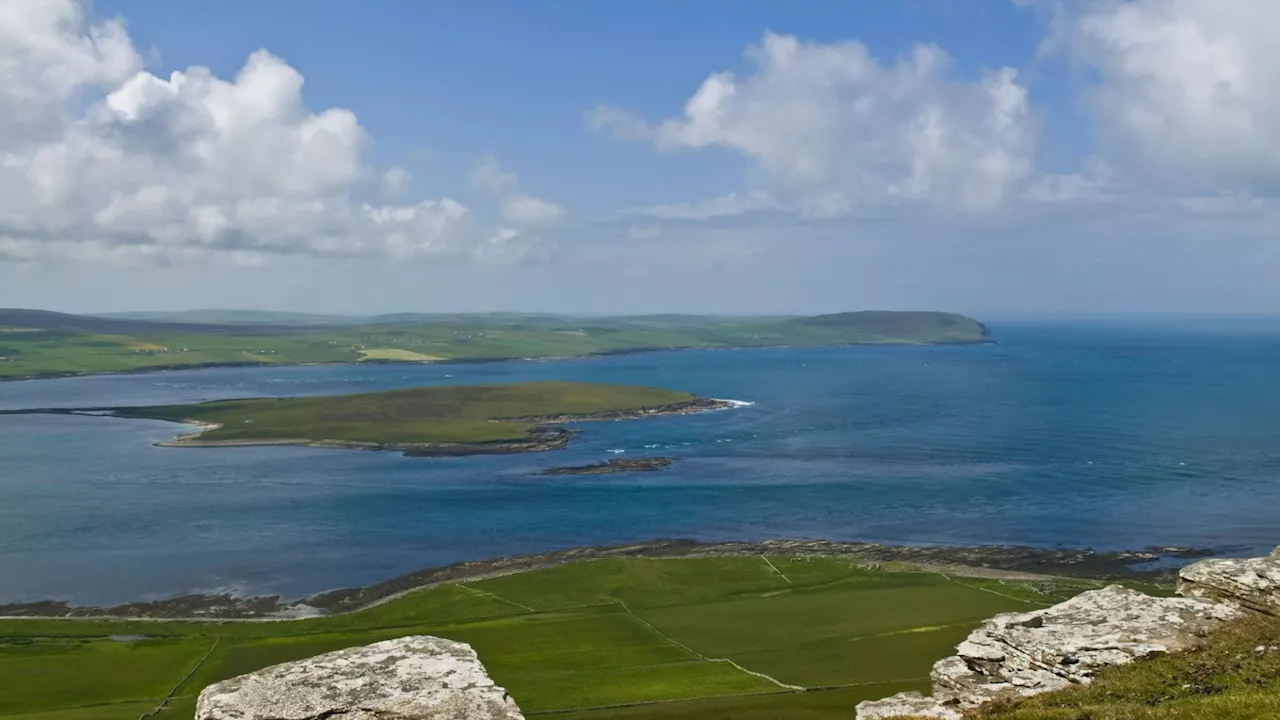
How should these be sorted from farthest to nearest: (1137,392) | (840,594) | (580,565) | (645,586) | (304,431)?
(1137,392), (304,431), (580,565), (645,586), (840,594)

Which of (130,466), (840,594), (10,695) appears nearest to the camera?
(10,695)

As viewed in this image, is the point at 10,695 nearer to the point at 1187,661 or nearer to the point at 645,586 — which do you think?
the point at 645,586

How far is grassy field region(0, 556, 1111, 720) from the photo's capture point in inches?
1682

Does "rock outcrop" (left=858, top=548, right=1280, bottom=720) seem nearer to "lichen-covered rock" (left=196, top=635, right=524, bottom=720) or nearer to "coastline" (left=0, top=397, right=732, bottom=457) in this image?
"lichen-covered rock" (left=196, top=635, right=524, bottom=720)

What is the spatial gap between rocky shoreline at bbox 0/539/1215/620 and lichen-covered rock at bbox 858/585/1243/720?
50.9m

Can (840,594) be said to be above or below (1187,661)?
below

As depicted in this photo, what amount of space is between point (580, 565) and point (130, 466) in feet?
255

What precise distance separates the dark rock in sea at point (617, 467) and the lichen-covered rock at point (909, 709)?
311ft

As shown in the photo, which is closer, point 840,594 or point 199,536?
point 840,594

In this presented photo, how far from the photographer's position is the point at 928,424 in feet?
498

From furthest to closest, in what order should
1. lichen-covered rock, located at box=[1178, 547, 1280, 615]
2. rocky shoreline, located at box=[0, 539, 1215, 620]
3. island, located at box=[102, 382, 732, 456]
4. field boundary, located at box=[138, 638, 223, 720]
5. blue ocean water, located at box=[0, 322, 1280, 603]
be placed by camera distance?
island, located at box=[102, 382, 732, 456]
blue ocean water, located at box=[0, 322, 1280, 603]
rocky shoreline, located at box=[0, 539, 1215, 620]
field boundary, located at box=[138, 638, 223, 720]
lichen-covered rock, located at box=[1178, 547, 1280, 615]

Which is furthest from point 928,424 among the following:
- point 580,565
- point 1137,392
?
point 580,565

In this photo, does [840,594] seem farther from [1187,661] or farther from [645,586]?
[1187,661]

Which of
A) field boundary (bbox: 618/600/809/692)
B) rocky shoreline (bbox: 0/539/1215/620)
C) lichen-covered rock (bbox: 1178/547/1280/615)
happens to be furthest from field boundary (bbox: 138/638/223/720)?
lichen-covered rock (bbox: 1178/547/1280/615)
